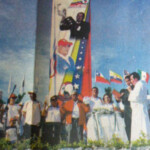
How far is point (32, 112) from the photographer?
19.3 feet

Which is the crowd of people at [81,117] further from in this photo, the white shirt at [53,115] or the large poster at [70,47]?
the large poster at [70,47]

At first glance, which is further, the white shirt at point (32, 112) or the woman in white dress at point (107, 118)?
A: the woman in white dress at point (107, 118)

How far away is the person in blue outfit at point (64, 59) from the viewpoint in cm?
618

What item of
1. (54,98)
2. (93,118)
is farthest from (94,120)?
(54,98)

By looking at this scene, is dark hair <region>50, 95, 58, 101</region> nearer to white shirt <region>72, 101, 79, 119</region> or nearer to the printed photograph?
the printed photograph

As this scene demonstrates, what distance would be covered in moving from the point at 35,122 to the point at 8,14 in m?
2.50

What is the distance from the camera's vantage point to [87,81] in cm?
613

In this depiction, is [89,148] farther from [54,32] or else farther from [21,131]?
[54,32]

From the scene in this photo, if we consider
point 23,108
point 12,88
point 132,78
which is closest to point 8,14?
point 12,88

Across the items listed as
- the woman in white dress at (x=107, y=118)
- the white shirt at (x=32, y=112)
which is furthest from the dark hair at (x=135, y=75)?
the white shirt at (x=32, y=112)

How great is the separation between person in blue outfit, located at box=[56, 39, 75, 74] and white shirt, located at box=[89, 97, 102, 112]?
82 centimetres

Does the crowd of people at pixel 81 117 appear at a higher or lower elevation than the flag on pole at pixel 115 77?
lower

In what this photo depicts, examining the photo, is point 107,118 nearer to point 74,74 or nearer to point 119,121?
point 119,121

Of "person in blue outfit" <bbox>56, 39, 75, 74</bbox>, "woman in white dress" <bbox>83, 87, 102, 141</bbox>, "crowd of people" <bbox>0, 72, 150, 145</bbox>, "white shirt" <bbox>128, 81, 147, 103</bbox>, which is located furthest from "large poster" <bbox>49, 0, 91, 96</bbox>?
"white shirt" <bbox>128, 81, 147, 103</bbox>
